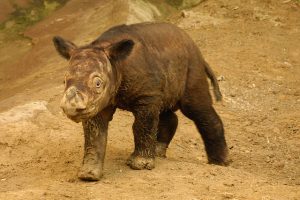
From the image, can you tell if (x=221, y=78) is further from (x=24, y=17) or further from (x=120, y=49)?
(x=24, y=17)

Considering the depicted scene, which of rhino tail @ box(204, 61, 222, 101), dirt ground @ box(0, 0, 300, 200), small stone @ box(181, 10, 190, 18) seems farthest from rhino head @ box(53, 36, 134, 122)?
small stone @ box(181, 10, 190, 18)

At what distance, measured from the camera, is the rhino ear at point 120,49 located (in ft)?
24.1

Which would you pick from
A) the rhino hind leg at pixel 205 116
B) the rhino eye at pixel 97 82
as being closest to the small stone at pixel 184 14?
the rhino hind leg at pixel 205 116

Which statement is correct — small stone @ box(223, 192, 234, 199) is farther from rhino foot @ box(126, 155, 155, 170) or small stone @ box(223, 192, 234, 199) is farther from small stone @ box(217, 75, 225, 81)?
small stone @ box(217, 75, 225, 81)

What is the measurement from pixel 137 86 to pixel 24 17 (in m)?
16.3

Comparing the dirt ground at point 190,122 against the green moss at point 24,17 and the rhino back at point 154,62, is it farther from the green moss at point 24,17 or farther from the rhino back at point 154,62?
the rhino back at point 154,62

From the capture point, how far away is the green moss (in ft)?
73.3

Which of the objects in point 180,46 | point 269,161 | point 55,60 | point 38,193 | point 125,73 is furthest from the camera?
point 55,60

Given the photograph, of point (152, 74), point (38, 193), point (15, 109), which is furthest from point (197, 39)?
point (38, 193)

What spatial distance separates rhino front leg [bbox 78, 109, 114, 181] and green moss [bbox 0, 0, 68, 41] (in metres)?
14.6

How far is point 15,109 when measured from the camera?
1051 cm

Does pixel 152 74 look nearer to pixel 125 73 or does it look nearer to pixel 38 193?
pixel 125 73

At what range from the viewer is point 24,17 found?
2333 centimetres

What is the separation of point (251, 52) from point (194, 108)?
7.56m
